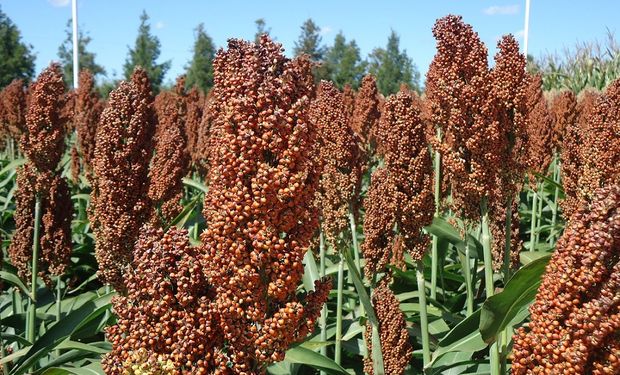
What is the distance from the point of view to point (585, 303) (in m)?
1.49

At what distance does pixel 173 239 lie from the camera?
5.52 ft

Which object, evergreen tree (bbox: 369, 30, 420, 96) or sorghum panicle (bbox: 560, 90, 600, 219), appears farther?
evergreen tree (bbox: 369, 30, 420, 96)

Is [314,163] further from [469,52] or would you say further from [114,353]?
[469,52]

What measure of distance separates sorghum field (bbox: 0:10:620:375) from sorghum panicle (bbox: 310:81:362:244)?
1 cm

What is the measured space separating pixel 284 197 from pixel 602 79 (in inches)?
872

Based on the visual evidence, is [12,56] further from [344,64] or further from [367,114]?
[367,114]

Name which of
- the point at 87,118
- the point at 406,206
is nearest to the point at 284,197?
the point at 406,206

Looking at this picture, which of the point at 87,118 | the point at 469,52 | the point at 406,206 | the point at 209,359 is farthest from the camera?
the point at 87,118

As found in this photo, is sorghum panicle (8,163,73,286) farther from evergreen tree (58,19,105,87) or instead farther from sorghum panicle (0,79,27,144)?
evergreen tree (58,19,105,87)

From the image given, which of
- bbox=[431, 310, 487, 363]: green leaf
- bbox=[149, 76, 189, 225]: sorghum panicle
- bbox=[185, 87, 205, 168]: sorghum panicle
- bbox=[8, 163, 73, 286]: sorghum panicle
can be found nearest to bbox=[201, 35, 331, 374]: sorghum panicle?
bbox=[431, 310, 487, 363]: green leaf

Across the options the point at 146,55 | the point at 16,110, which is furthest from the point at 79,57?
the point at 16,110

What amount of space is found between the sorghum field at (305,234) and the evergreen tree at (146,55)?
56441 mm

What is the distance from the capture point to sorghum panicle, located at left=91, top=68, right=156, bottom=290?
3.35 metres

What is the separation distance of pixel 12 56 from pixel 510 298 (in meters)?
57.9
